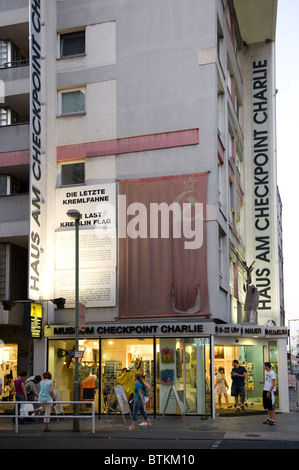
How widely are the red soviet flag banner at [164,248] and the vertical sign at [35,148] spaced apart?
311 cm

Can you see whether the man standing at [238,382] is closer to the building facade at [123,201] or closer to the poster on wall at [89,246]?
the building facade at [123,201]

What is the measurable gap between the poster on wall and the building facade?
5 cm

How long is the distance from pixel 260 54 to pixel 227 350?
17064 mm

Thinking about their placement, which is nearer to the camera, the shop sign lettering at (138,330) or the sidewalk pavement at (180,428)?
the sidewalk pavement at (180,428)

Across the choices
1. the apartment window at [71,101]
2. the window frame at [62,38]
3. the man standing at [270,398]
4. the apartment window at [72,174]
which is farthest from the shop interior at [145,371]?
the window frame at [62,38]

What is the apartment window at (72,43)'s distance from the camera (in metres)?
26.7

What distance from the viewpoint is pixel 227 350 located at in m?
27.1

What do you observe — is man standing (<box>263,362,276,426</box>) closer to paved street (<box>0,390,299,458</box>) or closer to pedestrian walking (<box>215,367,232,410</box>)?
paved street (<box>0,390,299,458</box>)

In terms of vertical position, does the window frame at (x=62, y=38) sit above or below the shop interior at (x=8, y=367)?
above

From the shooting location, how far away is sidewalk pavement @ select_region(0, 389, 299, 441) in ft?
56.8

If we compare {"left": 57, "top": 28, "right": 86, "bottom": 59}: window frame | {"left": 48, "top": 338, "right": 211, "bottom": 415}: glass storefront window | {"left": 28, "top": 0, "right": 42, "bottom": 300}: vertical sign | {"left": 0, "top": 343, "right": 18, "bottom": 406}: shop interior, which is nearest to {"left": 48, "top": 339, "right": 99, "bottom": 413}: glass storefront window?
{"left": 48, "top": 338, "right": 211, "bottom": 415}: glass storefront window

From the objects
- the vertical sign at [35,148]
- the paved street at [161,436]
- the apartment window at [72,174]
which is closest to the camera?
the paved street at [161,436]

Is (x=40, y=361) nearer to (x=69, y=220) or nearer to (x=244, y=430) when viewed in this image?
(x=69, y=220)
